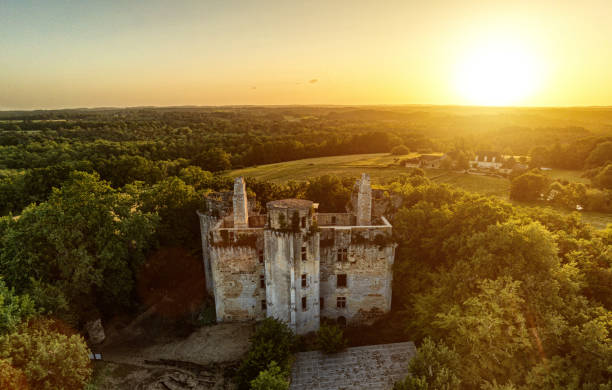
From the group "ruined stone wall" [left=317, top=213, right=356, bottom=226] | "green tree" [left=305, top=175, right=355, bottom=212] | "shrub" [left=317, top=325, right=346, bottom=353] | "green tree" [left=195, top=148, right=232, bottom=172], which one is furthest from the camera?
"green tree" [left=195, top=148, right=232, bottom=172]

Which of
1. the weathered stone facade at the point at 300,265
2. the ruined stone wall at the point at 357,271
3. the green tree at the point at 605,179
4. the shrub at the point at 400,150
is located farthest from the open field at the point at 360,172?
the weathered stone facade at the point at 300,265

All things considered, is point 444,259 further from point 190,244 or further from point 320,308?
point 190,244

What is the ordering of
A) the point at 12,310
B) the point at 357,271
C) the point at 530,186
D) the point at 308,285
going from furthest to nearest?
1. the point at 530,186
2. the point at 357,271
3. the point at 308,285
4. the point at 12,310

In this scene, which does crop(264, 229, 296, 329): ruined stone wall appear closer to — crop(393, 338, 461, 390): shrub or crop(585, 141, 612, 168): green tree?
crop(393, 338, 461, 390): shrub

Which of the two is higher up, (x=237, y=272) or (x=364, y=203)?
(x=364, y=203)

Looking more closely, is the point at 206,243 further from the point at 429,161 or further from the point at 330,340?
the point at 429,161

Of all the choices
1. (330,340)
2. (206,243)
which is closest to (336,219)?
(330,340)

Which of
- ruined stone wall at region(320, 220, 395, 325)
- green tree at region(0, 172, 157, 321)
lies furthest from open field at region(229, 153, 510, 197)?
ruined stone wall at region(320, 220, 395, 325)

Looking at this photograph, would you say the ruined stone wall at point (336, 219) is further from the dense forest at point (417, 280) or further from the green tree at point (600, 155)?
the green tree at point (600, 155)

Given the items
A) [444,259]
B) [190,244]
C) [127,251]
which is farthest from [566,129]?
[127,251]
